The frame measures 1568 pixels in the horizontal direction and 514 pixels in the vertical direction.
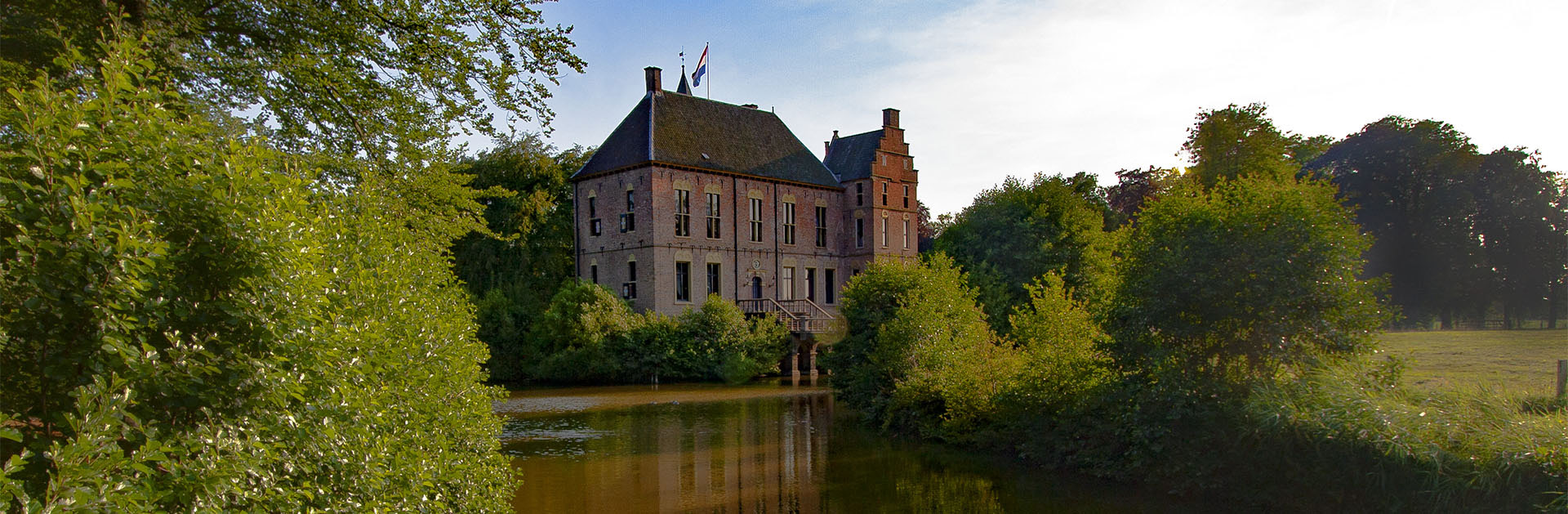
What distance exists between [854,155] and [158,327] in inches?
1489

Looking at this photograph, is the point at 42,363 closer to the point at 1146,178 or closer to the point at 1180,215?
the point at 1180,215

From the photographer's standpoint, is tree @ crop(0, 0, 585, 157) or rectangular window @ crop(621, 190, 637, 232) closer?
tree @ crop(0, 0, 585, 157)

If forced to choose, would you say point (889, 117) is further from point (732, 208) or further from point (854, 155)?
point (732, 208)

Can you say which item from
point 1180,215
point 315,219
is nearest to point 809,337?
point 1180,215

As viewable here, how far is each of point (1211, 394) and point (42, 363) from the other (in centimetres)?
1307

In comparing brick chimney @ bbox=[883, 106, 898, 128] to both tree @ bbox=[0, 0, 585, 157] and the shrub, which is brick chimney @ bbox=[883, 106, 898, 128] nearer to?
the shrub

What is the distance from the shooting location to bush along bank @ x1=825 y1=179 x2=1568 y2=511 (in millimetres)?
9766

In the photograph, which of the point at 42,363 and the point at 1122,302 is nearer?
the point at 42,363

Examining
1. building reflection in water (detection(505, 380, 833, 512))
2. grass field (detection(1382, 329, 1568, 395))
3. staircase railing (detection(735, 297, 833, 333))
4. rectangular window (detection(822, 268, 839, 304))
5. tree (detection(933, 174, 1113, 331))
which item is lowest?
building reflection in water (detection(505, 380, 833, 512))

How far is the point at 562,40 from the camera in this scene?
435 inches

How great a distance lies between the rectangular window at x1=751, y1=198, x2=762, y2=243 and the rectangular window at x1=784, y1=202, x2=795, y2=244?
1.41 m

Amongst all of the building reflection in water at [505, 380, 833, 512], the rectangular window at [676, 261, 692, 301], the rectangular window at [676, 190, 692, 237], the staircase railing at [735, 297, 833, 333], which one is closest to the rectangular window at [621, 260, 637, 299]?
the rectangular window at [676, 261, 692, 301]

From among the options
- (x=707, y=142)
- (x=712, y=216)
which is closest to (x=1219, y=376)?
(x=712, y=216)

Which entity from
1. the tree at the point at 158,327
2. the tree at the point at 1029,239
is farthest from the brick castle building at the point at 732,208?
the tree at the point at 158,327
